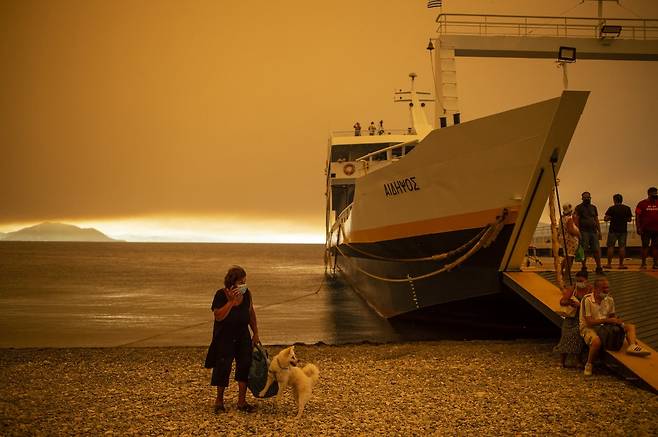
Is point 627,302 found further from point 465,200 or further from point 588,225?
point 465,200

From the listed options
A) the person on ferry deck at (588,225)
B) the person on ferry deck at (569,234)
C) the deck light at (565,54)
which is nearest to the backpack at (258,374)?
the person on ferry deck at (569,234)

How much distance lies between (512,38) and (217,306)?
44.1ft

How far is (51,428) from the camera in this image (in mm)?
5660

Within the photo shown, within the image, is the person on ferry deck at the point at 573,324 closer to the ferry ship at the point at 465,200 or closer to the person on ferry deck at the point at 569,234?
the ferry ship at the point at 465,200

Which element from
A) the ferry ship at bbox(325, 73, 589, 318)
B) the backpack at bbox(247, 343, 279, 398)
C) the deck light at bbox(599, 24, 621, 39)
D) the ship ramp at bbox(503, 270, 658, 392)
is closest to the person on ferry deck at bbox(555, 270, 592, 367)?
the ship ramp at bbox(503, 270, 658, 392)

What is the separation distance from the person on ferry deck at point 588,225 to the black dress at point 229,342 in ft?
26.7

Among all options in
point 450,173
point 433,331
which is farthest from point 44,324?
point 450,173

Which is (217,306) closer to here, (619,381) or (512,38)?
(619,381)

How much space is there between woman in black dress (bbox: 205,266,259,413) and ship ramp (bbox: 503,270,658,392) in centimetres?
445

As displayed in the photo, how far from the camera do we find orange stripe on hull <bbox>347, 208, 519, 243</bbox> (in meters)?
10.7

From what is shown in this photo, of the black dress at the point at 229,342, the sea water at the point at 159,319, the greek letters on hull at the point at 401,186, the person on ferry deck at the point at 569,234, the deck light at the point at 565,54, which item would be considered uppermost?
the deck light at the point at 565,54

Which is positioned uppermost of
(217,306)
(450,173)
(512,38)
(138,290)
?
(512,38)

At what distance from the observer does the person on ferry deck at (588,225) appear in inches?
459

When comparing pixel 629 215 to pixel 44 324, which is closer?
pixel 629 215
